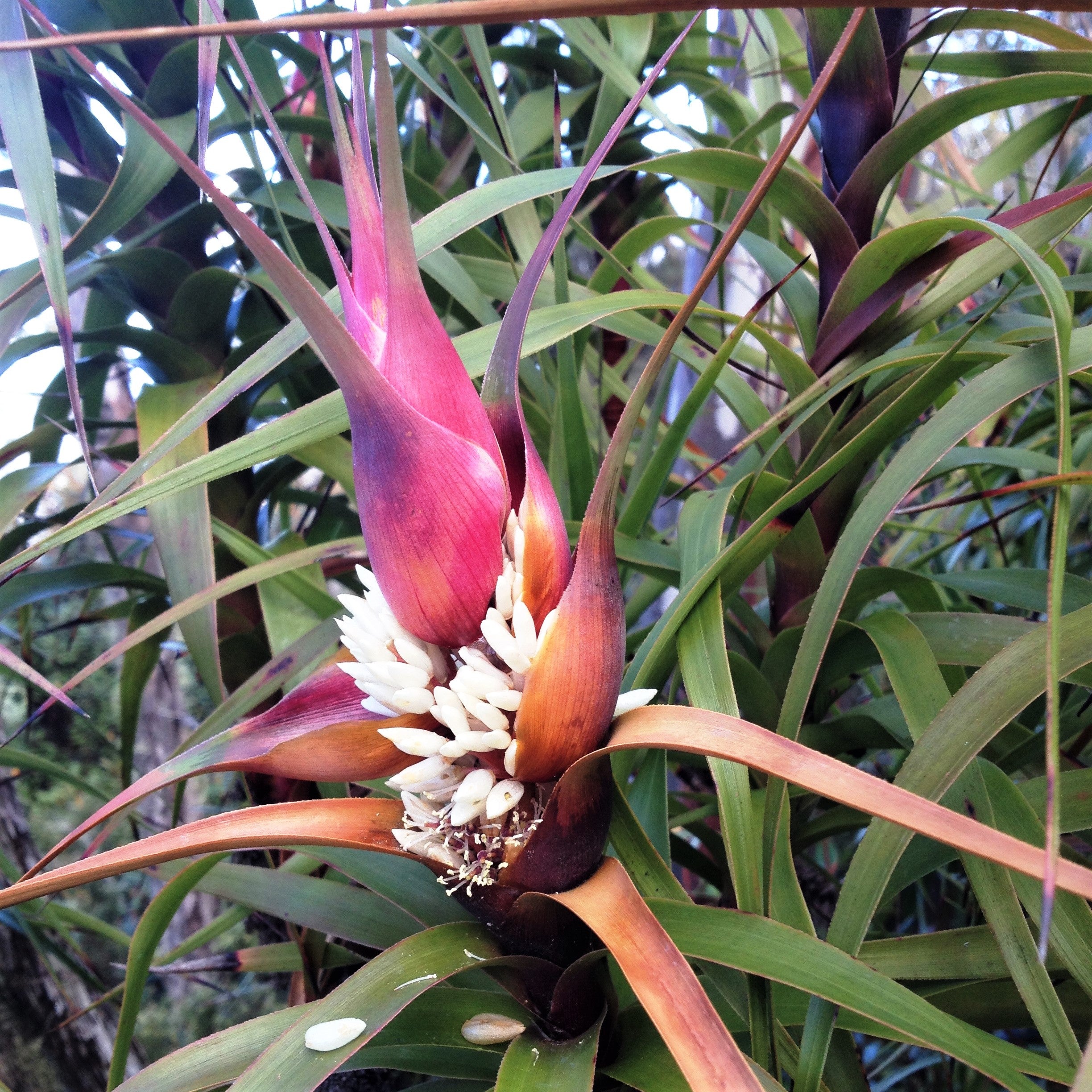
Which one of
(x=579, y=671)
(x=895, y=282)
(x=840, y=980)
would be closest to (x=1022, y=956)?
(x=840, y=980)

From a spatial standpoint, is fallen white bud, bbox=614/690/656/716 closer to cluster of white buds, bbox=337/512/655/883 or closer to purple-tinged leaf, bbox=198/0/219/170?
cluster of white buds, bbox=337/512/655/883

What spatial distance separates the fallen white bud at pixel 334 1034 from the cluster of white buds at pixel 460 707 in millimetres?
57

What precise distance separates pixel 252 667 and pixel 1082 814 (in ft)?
1.84

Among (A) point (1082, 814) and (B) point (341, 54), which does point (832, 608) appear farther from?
(B) point (341, 54)

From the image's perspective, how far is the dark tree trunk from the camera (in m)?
0.74

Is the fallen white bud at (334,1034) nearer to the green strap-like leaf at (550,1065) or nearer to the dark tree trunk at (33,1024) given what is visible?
the green strap-like leaf at (550,1065)

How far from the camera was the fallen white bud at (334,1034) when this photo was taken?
0.26 metres

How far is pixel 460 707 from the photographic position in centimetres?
26

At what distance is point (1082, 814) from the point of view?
33cm

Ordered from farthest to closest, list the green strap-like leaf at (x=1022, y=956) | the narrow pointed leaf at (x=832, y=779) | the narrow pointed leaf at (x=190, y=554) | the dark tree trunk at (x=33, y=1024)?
the dark tree trunk at (x=33, y=1024), the narrow pointed leaf at (x=190, y=554), the green strap-like leaf at (x=1022, y=956), the narrow pointed leaf at (x=832, y=779)

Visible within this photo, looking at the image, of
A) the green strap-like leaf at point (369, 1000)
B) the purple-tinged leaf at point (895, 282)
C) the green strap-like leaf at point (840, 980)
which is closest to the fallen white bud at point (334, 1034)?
the green strap-like leaf at point (369, 1000)

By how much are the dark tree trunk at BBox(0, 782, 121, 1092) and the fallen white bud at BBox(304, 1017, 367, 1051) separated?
57cm

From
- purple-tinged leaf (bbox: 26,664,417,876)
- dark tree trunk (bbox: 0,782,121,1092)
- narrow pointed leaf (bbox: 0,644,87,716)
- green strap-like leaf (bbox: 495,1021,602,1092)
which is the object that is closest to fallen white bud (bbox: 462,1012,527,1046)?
green strap-like leaf (bbox: 495,1021,602,1092)

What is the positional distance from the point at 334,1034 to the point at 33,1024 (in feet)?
2.33
